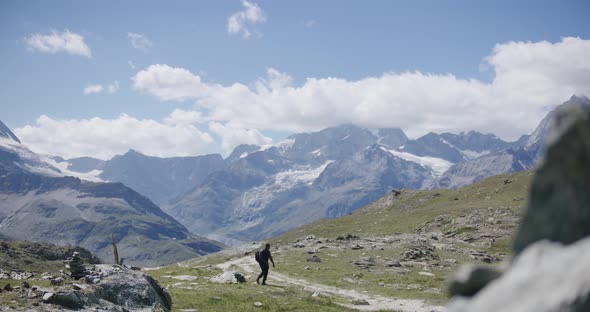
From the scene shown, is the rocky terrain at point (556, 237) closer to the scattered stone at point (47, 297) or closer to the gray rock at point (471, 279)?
the gray rock at point (471, 279)

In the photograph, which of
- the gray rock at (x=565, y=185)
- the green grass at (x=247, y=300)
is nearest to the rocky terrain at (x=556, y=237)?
the gray rock at (x=565, y=185)

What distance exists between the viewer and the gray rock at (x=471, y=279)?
7.39 m

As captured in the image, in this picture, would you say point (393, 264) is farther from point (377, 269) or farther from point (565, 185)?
point (565, 185)

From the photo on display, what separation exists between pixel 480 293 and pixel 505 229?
313 ft

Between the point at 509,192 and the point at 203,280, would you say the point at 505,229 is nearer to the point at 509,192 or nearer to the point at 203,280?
the point at 509,192

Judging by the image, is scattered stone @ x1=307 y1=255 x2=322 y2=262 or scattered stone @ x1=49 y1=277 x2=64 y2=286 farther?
scattered stone @ x1=307 y1=255 x2=322 y2=262

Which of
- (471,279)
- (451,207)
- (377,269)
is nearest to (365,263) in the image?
(377,269)

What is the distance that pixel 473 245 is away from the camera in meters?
83.8

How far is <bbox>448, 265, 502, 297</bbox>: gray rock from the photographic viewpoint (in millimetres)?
7391

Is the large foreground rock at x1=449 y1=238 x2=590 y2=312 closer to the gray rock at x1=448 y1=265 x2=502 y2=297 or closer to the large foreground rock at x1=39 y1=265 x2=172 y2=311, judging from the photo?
the gray rock at x1=448 y1=265 x2=502 y2=297

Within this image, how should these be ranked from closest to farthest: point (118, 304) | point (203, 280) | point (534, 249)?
point (534, 249) → point (118, 304) → point (203, 280)

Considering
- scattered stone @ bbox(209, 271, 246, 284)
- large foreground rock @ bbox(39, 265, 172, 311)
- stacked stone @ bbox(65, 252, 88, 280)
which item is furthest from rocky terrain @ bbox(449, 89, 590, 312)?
scattered stone @ bbox(209, 271, 246, 284)

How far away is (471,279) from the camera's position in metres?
7.50

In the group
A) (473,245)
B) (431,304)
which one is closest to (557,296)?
(431,304)
